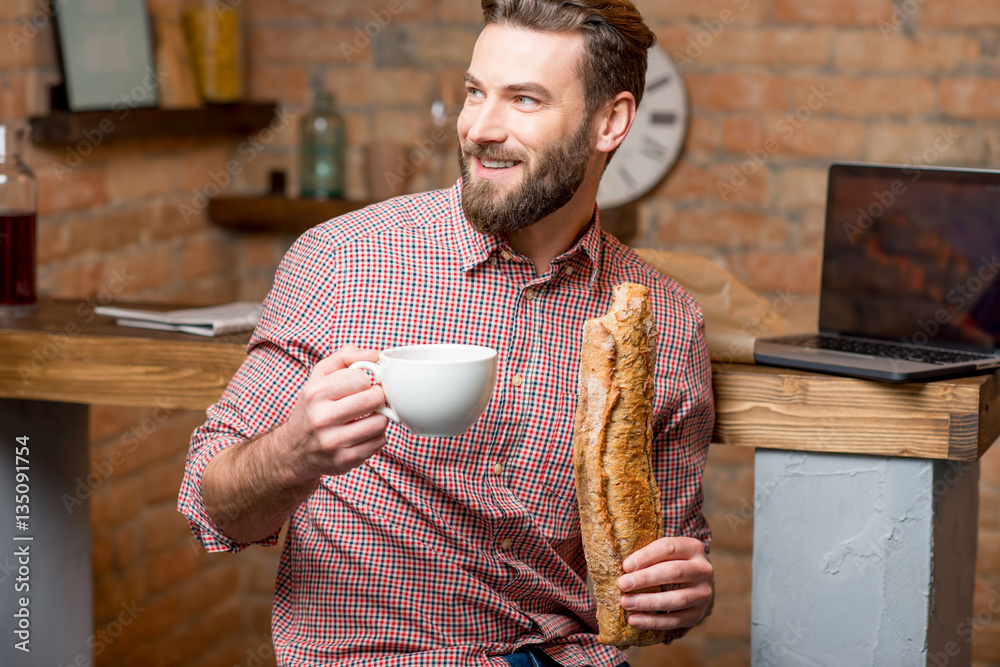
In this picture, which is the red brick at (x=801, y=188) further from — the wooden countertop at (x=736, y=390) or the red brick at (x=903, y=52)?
the wooden countertop at (x=736, y=390)

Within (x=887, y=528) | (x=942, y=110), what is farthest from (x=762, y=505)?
(x=942, y=110)

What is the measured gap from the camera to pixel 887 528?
1347 mm

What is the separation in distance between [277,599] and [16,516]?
535 millimetres

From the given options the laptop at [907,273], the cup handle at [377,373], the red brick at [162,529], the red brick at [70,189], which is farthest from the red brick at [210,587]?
the cup handle at [377,373]

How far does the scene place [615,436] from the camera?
1135 mm

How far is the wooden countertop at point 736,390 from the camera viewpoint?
1.31 meters

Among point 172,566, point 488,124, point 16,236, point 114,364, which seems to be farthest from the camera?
point 172,566

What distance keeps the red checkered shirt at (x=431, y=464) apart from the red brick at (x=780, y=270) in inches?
55.6

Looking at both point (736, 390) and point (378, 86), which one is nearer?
point (736, 390)

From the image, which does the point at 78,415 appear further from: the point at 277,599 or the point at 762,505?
the point at 762,505
